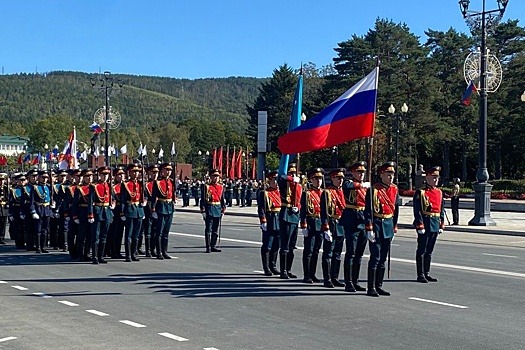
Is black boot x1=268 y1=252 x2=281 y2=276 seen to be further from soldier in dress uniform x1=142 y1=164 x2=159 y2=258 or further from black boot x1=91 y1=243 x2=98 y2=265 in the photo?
black boot x1=91 y1=243 x2=98 y2=265

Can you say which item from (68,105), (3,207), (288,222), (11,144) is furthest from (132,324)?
(68,105)

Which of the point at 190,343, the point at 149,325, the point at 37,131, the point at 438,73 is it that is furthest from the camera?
the point at 37,131

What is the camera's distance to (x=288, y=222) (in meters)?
13.0

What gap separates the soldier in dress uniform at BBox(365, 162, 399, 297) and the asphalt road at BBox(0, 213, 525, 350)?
0.34 meters

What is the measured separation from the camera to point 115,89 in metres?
40.9

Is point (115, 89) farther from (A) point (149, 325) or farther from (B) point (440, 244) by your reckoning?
(A) point (149, 325)

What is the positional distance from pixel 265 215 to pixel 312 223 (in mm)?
1511

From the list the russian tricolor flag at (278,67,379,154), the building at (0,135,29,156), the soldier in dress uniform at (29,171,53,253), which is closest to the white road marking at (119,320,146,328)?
the russian tricolor flag at (278,67,379,154)

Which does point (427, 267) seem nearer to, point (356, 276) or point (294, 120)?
point (356, 276)

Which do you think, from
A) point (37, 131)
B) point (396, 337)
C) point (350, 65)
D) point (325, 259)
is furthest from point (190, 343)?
point (37, 131)

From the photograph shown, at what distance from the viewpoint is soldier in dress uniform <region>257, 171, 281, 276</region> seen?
13.4 meters

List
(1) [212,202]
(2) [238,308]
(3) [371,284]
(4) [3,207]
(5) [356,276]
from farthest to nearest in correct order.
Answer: (4) [3,207] < (1) [212,202] < (5) [356,276] < (3) [371,284] < (2) [238,308]

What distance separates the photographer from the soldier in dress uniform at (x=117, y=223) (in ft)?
51.3

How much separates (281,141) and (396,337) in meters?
4.93
